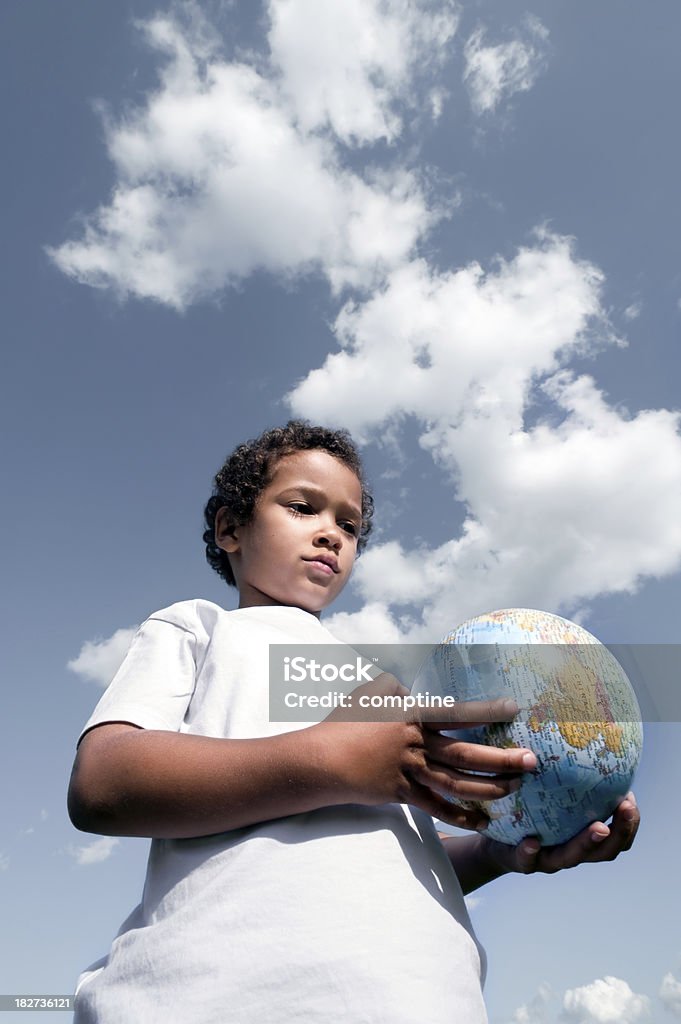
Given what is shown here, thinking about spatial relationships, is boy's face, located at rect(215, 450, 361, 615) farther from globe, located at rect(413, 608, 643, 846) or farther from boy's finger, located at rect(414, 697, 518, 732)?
boy's finger, located at rect(414, 697, 518, 732)

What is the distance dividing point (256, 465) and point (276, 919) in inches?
96.9

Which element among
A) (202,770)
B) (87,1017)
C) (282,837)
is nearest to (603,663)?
(282,837)

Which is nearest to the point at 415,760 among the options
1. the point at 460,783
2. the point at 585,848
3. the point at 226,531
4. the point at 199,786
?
the point at 460,783

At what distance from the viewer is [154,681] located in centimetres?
247

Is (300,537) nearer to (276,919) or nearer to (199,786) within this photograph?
(199,786)

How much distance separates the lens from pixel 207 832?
84.6 inches

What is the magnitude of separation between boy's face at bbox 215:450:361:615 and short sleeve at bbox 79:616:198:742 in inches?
27.6

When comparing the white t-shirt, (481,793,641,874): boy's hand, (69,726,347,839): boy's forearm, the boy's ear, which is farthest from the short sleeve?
(481,793,641,874): boy's hand

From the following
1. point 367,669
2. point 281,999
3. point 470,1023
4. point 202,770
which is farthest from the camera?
point 367,669

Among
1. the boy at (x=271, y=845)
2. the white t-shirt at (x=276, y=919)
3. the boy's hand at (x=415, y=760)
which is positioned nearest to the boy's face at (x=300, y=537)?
the boy at (x=271, y=845)

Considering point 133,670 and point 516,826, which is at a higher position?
point 133,670

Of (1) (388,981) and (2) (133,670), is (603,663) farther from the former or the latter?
(2) (133,670)

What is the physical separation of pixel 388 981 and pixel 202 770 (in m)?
0.71

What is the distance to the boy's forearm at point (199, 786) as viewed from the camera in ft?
6.91
